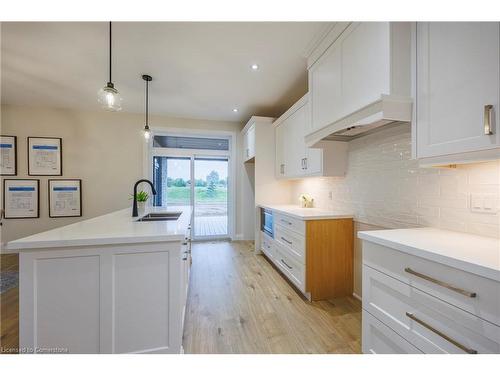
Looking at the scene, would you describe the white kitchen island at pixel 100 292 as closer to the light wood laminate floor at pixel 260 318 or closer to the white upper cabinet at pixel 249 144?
the light wood laminate floor at pixel 260 318

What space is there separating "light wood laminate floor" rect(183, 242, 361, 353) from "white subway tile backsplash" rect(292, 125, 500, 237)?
39.1 inches

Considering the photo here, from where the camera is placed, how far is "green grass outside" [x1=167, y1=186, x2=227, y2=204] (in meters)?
4.70

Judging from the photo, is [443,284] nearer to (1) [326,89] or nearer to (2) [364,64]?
(2) [364,64]

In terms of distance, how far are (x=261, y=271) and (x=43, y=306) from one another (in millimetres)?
2355

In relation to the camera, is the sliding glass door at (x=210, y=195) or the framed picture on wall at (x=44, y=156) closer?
the framed picture on wall at (x=44, y=156)

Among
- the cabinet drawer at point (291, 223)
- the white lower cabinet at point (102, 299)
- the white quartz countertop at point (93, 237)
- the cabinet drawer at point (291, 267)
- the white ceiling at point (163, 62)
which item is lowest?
the cabinet drawer at point (291, 267)

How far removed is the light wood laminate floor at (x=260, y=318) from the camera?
163 centimetres

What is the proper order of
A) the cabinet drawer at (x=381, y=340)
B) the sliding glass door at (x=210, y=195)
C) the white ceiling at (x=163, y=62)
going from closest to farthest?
the cabinet drawer at (x=381, y=340)
the white ceiling at (x=163, y=62)
the sliding glass door at (x=210, y=195)

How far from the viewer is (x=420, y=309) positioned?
3.45 feet

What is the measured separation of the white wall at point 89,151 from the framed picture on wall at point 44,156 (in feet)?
0.29

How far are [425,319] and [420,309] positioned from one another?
4 centimetres

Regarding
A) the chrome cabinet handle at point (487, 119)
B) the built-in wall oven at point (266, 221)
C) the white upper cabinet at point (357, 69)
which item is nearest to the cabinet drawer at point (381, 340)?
the chrome cabinet handle at point (487, 119)

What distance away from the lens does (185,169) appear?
4.75m
